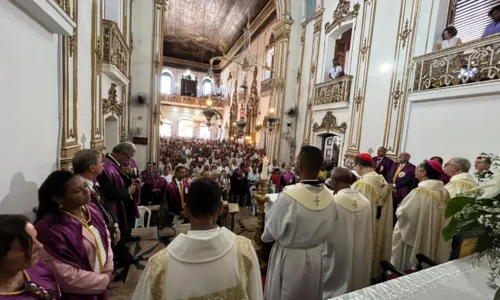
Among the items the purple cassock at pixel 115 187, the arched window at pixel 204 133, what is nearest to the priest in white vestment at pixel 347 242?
the purple cassock at pixel 115 187

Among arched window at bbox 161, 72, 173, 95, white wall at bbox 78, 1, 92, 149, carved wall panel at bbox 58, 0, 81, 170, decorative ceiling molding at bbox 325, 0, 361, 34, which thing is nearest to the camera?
carved wall panel at bbox 58, 0, 81, 170

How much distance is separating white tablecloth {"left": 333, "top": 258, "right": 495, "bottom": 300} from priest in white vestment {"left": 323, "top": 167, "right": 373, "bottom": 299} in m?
0.84

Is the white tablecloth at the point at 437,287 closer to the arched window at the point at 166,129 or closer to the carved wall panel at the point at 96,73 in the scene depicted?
the carved wall panel at the point at 96,73

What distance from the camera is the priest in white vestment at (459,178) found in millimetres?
3518

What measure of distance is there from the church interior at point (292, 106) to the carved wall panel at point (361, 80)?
0.04 metres

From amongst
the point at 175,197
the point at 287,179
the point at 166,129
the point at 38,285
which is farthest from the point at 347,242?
the point at 166,129

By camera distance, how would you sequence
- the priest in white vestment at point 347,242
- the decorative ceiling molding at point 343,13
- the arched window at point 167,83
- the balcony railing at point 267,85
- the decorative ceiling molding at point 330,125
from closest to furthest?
the priest in white vestment at point 347,242, the decorative ceiling molding at point 343,13, the decorative ceiling molding at point 330,125, the balcony railing at point 267,85, the arched window at point 167,83

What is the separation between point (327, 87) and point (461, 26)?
4.12 metres

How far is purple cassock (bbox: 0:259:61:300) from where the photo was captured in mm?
1085

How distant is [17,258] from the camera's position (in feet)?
3.41

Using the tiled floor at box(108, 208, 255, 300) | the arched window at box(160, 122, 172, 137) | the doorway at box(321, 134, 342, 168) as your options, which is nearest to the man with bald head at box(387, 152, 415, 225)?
the tiled floor at box(108, 208, 255, 300)

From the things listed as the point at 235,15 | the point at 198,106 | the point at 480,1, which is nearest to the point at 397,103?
the point at 480,1

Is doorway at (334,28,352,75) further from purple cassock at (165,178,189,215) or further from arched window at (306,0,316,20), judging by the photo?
purple cassock at (165,178,189,215)

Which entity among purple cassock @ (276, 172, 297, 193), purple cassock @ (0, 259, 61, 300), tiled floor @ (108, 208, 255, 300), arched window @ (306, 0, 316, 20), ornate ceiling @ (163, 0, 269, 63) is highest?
ornate ceiling @ (163, 0, 269, 63)
